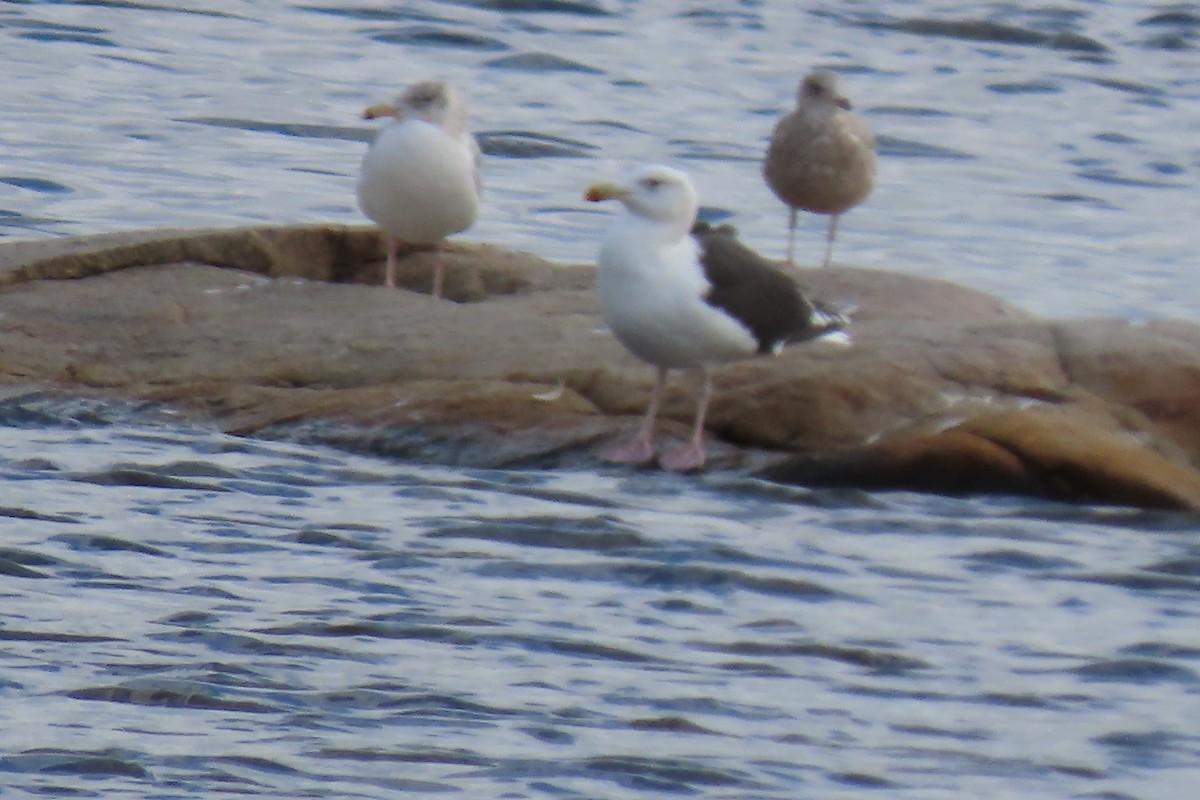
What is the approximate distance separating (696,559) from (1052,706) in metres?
1.56

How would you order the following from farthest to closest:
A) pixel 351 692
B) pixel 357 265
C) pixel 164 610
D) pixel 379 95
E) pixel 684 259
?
1. pixel 379 95
2. pixel 357 265
3. pixel 684 259
4. pixel 164 610
5. pixel 351 692

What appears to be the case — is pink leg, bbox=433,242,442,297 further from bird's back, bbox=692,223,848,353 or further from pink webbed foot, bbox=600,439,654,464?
pink webbed foot, bbox=600,439,654,464

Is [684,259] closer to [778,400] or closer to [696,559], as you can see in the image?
[778,400]

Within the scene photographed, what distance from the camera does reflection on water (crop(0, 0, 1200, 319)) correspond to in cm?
1454

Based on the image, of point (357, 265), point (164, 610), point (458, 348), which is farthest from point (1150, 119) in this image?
point (164, 610)

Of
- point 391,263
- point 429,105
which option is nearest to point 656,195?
point 391,263

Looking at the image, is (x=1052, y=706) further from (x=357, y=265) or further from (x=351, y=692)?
(x=357, y=265)

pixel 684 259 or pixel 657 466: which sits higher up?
pixel 684 259

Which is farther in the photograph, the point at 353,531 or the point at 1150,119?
the point at 1150,119

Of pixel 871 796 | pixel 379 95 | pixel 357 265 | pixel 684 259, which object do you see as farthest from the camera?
pixel 379 95

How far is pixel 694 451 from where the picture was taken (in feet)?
28.1

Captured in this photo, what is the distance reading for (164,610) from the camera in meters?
6.66

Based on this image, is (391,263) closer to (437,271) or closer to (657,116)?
(437,271)

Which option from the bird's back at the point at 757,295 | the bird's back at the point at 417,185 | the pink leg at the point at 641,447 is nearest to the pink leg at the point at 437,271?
the bird's back at the point at 417,185
